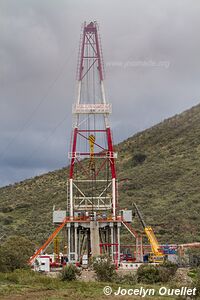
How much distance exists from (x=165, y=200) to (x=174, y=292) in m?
40.7

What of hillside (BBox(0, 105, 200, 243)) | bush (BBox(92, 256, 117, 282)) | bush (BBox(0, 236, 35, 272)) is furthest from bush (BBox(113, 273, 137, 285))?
hillside (BBox(0, 105, 200, 243))

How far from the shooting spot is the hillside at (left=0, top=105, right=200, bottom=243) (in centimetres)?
5962

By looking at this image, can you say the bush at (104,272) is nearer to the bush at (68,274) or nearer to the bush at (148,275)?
the bush at (68,274)

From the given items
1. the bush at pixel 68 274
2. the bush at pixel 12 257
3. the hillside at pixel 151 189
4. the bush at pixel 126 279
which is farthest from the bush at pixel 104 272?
the hillside at pixel 151 189

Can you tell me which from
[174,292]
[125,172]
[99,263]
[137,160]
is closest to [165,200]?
[125,172]

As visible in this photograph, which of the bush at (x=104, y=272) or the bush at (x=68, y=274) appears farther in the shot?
the bush at (x=104, y=272)

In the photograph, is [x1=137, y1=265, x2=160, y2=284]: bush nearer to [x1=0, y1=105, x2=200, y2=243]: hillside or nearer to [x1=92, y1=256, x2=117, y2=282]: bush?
[x1=92, y1=256, x2=117, y2=282]: bush

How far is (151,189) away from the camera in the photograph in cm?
7369

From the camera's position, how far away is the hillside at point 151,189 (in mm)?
59622

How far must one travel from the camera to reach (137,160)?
9425 cm

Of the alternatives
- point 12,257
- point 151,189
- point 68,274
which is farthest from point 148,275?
point 151,189

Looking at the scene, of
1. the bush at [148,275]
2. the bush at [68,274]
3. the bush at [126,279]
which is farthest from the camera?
the bush at [68,274]

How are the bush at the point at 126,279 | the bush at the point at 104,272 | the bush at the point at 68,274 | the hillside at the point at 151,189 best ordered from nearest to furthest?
the bush at the point at 126,279 → the bush at the point at 68,274 → the bush at the point at 104,272 → the hillside at the point at 151,189

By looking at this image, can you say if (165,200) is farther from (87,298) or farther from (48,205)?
(87,298)
